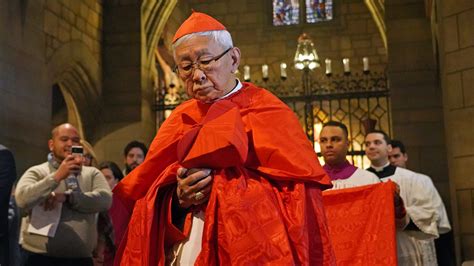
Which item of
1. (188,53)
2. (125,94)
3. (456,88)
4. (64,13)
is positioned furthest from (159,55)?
(188,53)

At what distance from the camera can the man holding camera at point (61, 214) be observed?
369 cm

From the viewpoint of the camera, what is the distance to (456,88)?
5.74 m

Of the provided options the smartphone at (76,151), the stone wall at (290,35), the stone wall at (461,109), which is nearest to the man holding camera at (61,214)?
the smartphone at (76,151)

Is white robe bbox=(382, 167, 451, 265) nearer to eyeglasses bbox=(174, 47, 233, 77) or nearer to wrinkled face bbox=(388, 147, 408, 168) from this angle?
wrinkled face bbox=(388, 147, 408, 168)

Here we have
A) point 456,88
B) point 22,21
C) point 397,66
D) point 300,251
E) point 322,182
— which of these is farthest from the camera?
point 397,66

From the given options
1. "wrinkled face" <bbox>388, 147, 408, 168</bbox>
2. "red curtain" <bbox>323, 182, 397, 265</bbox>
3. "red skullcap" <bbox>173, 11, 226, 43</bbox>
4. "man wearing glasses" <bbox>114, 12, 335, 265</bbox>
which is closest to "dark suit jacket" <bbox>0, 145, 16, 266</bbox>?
"man wearing glasses" <bbox>114, 12, 335, 265</bbox>

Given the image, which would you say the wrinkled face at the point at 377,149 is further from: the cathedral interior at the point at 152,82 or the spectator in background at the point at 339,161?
the cathedral interior at the point at 152,82

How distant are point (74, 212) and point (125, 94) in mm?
6323

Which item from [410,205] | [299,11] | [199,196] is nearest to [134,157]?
[410,205]

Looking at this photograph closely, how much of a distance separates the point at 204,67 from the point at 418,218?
110 inches

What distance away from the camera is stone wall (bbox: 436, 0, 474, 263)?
5617mm

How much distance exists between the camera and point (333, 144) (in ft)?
13.2

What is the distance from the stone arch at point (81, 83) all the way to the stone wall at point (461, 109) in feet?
17.0

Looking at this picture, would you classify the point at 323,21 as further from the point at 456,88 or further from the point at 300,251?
the point at 300,251
